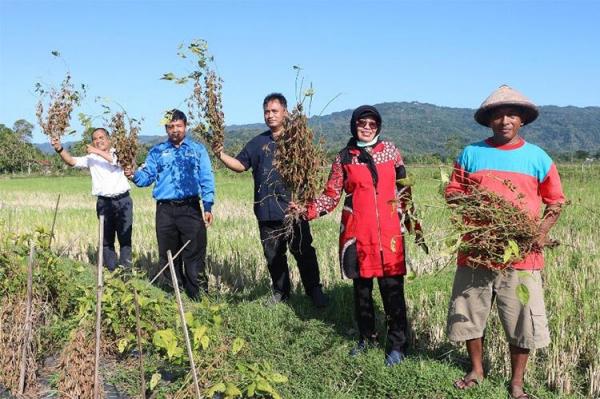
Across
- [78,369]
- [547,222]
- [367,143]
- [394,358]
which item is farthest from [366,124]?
[78,369]

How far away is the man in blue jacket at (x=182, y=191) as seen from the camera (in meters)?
5.12

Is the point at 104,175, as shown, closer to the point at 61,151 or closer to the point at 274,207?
the point at 61,151

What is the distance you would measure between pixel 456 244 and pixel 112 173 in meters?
4.51

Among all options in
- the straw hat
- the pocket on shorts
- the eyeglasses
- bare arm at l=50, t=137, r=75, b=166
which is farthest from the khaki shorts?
bare arm at l=50, t=137, r=75, b=166

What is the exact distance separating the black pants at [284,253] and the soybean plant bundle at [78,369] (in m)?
1.95

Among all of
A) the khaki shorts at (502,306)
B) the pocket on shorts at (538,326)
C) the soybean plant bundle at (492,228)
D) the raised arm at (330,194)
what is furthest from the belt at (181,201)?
the pocket on shorts at (538,326)

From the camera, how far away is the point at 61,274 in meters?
4.32

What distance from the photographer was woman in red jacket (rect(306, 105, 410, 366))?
141 inches

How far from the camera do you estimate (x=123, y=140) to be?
179 inches

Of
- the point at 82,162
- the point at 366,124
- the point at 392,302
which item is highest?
the point at 366,124

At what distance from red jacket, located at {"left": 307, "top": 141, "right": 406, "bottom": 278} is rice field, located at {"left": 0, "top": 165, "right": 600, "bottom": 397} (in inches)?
9.6

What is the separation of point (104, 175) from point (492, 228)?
186 inches

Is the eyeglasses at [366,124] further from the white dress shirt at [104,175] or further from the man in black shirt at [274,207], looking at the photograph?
the white dress shirt at [104,175]

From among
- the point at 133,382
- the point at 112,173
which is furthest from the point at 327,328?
the point at 112,173
